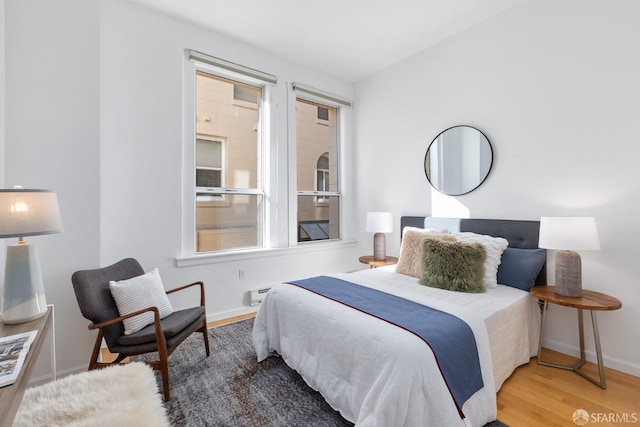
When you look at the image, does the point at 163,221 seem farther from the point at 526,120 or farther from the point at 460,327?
the point at 526,120

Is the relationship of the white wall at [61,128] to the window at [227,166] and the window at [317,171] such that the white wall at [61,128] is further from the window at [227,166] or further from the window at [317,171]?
the window at [317,171]

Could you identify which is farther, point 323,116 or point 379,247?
point 323,116

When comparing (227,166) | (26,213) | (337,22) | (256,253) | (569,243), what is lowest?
(256,253)

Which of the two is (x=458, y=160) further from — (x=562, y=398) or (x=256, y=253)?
(x=256, y=253)

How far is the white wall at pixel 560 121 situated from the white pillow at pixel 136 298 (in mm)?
2831

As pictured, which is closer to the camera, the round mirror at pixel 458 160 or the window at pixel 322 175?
the round mirror at pixel 458 160

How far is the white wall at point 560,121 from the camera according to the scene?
2.16 meters

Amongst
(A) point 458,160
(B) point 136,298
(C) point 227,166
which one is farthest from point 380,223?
(B) point 136,298

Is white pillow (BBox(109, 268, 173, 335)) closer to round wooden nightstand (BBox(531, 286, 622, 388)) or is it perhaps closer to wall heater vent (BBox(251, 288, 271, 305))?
wall heater vent (BBox(251, 288, 271, 305))

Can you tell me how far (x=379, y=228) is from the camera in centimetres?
356

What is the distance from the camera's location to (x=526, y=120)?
2635 millimetres

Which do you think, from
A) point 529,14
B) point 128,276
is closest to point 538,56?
point 529,14

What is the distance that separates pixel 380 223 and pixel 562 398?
217 centimetres

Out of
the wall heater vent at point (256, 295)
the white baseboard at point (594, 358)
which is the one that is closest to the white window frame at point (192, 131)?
Result: the wall heater vent at point (256, 295)
